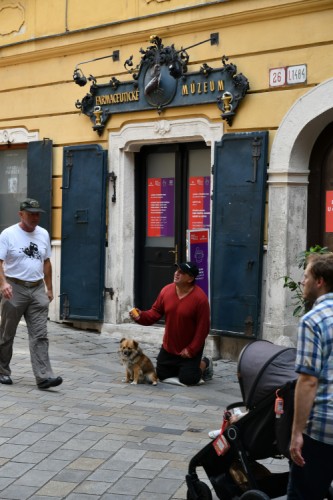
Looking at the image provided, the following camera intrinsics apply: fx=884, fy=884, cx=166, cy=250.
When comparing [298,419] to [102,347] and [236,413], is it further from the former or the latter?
[102,347]

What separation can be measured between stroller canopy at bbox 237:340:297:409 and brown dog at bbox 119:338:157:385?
4.13m

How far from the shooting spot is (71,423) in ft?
23.6

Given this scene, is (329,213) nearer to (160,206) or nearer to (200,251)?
(200,251)

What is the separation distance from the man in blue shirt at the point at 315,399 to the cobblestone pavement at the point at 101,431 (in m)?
1.54

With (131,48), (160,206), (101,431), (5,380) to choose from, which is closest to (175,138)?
(160,206)

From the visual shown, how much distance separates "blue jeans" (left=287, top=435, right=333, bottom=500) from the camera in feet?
13.2

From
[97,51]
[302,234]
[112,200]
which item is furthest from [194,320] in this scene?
[97,51]

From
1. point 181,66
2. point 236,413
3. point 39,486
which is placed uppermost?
point 181,66

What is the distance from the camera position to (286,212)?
32.8ft

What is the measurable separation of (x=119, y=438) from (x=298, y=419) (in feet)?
9.88

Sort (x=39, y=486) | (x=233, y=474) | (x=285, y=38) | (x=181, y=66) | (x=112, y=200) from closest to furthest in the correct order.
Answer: (x=233, y=474)
(x=39, y=486)
(x=285, y=38)
(x=181, y=66)
(x=112, y=200)

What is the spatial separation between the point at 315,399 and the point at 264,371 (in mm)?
605

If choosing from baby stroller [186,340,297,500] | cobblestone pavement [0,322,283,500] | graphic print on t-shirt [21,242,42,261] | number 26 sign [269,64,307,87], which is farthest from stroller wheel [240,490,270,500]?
number 26 sign [269,64,307,87]

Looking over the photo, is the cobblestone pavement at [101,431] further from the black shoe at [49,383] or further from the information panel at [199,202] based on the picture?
the information panel at [199,202]
